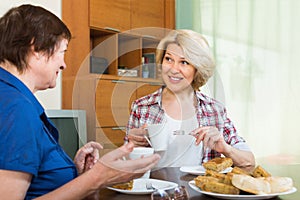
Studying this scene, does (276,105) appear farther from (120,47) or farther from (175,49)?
(120,47)

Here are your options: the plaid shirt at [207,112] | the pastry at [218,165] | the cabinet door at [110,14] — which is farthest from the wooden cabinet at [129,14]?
the pastry at [218,165]

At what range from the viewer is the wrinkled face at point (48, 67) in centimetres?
99

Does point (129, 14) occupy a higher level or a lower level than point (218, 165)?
higher

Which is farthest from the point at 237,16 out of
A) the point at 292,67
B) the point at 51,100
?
the point at 51,100

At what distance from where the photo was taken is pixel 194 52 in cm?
130

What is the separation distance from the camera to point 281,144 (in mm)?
2844

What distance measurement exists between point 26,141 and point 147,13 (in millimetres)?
2603

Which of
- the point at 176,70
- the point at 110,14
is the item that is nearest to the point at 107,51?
the point at 176,70

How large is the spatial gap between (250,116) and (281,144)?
31cm

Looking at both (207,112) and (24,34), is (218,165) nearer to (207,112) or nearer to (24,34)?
(207,112)

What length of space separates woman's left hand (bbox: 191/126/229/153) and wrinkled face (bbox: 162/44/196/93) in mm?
145

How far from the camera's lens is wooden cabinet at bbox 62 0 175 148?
1.02 meters

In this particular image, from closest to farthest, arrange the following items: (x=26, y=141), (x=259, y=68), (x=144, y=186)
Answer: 1. (x=26, y=141)
2. (x=144, y=186)
3. (x=259, y=68)

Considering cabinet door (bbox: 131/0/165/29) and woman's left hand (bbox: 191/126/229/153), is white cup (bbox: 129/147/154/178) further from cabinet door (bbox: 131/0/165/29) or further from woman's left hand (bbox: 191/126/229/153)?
cabinet door (bbox: 131/0/165/29)
